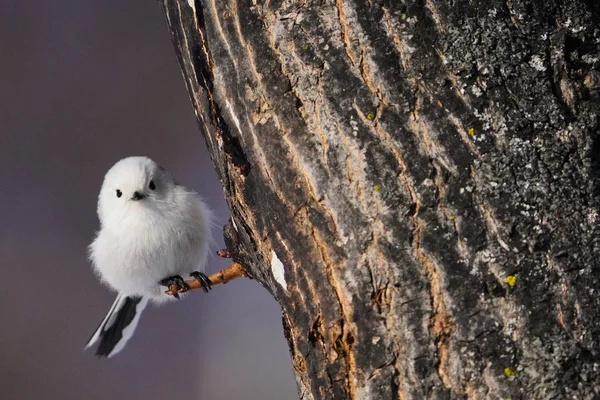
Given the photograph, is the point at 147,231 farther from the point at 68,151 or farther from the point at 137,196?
the point at 68,151

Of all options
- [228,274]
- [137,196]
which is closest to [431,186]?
[228,274]

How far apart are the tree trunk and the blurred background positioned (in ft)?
3.10

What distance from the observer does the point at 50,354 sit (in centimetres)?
162

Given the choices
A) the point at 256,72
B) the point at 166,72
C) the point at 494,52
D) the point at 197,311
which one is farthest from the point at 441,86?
the point at 197,311

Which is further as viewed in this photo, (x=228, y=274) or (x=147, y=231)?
(x=147, y=231)

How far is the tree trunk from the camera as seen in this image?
502 millimetres

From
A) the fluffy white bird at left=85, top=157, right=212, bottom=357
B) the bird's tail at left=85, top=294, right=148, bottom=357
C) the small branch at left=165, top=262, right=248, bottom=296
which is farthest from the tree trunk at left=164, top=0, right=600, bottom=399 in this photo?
the bird's tail at left=85, top=294, right=148, bottom=357

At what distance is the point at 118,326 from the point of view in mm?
1375

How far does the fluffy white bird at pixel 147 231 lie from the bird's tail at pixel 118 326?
12 centimetres

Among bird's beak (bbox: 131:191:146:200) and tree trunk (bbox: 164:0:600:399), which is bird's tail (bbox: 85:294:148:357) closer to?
bird's beak (bbox: 131:191:146:200)

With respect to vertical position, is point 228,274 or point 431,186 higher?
point 228,274

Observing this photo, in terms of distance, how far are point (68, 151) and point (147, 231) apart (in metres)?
0.53

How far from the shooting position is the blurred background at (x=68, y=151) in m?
1.56

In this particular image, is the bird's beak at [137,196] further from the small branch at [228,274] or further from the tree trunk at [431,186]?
the tree trunk at [431,186]
